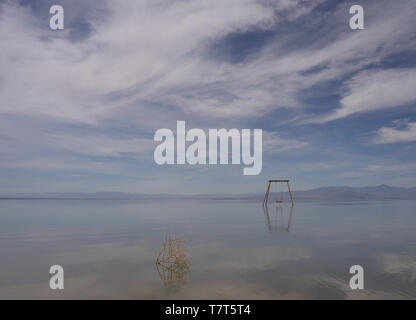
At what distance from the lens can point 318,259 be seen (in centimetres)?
1667

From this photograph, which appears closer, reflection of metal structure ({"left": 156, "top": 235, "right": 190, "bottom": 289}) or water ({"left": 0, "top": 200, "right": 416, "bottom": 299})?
water ({"left": 0, "top": 200, "right": 416, "bottom": 299})

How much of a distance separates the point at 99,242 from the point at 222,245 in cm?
956

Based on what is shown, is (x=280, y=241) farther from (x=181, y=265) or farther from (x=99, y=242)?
(x=99, y=242)

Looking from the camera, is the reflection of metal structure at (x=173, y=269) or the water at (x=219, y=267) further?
the reflection of metal structure at (x=173, y=269)

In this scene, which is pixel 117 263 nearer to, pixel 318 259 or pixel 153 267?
pixel 153 267

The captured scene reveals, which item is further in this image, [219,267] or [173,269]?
[219,267]
